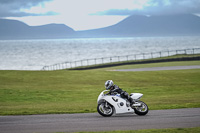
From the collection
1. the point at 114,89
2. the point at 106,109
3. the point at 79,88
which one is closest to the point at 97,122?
the point at 106,109

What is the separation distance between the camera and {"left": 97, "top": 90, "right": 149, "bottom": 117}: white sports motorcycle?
46.7ft

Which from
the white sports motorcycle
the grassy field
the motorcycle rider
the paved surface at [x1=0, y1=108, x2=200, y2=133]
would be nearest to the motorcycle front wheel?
the white sports motorcycle

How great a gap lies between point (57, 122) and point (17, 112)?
13.0 feet

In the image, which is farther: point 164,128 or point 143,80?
point 143,80

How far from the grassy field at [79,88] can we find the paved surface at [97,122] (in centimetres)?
208

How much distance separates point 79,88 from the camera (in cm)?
2912

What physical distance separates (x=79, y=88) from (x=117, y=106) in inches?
593

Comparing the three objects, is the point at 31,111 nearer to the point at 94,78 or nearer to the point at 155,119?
the point at 155,119

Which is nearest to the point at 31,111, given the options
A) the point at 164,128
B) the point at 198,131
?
the point at 164,128

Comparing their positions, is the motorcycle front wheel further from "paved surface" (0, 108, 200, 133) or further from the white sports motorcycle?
"paved surface" (0, 108, 200, 133)

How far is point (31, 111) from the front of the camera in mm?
16812

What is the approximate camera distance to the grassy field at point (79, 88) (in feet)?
67.5

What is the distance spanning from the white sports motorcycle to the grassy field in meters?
2.33

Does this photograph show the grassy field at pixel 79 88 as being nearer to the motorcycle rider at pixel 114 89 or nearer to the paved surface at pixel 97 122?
the paved surface at pixel 97 122
